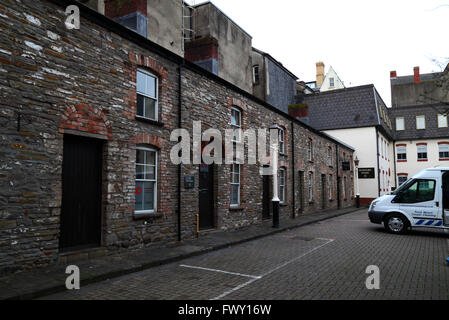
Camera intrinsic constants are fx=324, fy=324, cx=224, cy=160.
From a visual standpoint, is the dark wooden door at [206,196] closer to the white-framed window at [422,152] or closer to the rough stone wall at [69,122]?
the rough stone wall at [69,122]

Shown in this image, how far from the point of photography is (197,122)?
11102 mm

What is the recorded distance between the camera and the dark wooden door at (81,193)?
7227 mm

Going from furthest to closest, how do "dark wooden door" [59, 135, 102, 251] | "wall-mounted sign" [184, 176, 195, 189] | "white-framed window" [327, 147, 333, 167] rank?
"white-framed window" [327, 147, 333, 167] < "wall-mounted sign" [184, 176, 195, 189] < "dark wooden door" [59, 135, 102, 251]

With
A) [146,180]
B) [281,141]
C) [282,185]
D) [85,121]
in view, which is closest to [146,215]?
[146,180]

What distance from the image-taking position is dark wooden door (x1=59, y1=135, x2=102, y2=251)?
723cm

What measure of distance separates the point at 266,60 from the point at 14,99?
1945 centimetres

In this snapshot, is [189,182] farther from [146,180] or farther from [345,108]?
[345,108]

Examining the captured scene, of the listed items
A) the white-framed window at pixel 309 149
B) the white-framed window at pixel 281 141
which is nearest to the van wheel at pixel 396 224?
the white-framed window at pixel 281 141

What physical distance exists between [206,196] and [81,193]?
518cm

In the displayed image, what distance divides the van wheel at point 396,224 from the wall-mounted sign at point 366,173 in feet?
64.8

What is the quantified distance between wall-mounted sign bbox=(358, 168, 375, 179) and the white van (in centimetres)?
1944

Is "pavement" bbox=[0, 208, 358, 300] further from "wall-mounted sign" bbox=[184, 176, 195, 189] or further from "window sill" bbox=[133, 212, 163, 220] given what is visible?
"wall-mounted sign" bbox=[184, 176, 195, 189]

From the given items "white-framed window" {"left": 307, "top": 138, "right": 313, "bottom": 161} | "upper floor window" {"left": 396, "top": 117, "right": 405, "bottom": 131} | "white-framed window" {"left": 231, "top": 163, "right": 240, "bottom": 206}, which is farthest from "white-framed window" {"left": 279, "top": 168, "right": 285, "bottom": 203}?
"upper floor window" {"left": 396, "top": 117, "right": 405, "bottom": 131}
